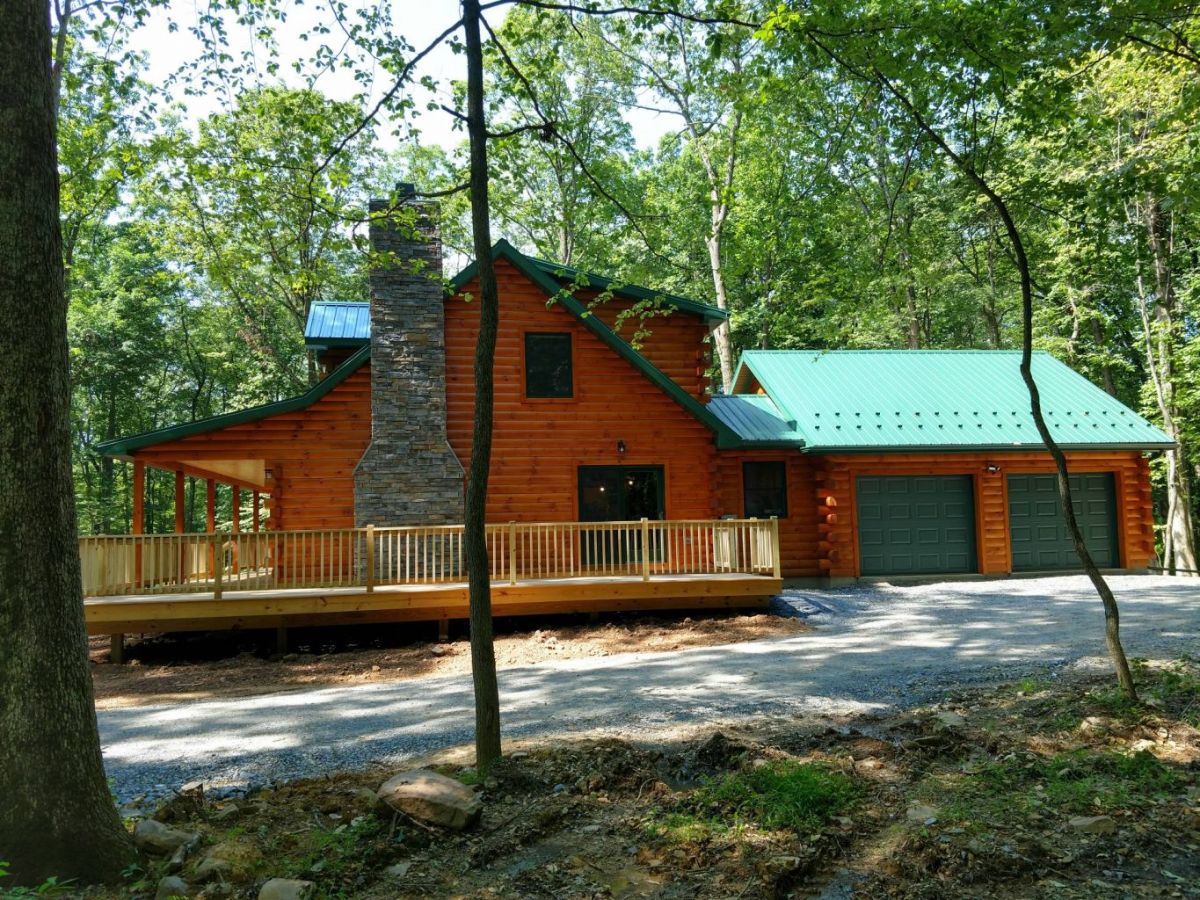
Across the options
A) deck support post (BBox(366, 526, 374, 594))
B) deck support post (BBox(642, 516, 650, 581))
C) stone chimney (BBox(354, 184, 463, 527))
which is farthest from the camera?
stone chimney (BBox(354, 184, 463, 527))

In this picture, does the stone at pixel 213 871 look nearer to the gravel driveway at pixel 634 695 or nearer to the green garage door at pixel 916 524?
the gravel driveway at pixel 634 695

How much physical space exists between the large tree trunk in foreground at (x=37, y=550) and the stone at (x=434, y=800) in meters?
1.26

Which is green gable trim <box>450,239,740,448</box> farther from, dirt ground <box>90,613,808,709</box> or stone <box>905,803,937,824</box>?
stone <box>905,803,937,824</box>

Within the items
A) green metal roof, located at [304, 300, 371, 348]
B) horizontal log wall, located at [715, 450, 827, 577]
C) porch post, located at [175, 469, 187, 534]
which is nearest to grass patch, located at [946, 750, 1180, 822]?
horizontal log wall, located at [715, 450, 827, 577]

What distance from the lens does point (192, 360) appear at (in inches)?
1292

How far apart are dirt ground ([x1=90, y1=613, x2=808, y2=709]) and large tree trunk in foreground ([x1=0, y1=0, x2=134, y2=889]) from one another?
540 centimetres

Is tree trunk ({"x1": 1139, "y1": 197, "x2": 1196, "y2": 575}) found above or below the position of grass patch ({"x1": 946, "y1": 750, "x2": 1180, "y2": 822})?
above

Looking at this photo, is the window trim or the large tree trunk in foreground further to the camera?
the window trim

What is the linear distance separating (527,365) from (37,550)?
10.6 metres

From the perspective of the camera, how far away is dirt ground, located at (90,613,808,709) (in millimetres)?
9219

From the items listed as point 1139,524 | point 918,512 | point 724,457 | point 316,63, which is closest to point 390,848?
point 316,63

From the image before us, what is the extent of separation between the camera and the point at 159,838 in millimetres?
3756

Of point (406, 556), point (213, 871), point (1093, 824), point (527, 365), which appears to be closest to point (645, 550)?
point (406, 556)

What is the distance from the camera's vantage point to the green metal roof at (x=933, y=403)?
15727 mm
